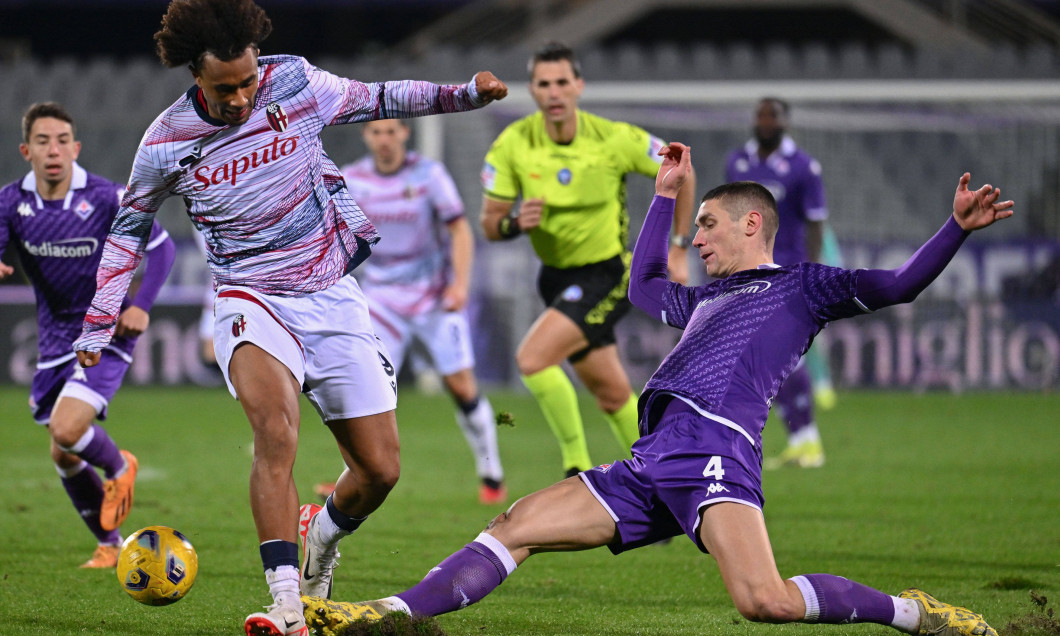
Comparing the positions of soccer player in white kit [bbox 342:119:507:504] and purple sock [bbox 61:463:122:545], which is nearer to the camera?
purple sock [bbox 61:463:122:545]

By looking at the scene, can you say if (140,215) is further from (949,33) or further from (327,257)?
(949,33)

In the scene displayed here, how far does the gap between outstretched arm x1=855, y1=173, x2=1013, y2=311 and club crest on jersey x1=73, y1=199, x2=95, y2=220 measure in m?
3.67

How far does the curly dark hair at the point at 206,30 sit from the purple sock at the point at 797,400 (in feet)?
18.1

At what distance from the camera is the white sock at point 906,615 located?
368 cm

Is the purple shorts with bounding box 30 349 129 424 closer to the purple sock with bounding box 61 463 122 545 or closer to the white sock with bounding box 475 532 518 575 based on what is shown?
the purple sock with bounding box 61 463 122 545

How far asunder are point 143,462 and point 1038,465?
6.30 m

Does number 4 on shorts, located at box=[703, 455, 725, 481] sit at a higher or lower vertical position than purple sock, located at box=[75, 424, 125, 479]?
higher

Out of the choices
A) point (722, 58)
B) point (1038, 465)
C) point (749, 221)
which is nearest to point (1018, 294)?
point (1038, 465)

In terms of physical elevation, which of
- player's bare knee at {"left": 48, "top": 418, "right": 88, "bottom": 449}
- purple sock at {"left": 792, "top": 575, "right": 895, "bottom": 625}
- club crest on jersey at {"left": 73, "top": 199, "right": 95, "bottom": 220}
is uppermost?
club crest on jersey at {"left": 73, "top": 199, "right": 95, "bottom": 220}

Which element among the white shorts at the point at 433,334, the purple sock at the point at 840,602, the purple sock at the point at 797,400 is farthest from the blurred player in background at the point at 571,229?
the purple sock at the point at 840,602

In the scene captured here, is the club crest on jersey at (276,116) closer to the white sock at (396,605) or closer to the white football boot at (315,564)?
the white football boot at (315,564)

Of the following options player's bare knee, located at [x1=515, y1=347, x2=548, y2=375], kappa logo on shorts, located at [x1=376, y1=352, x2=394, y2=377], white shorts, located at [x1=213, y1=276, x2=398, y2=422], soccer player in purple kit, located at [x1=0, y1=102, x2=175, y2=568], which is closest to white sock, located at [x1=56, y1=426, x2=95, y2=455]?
soccer player in purple kit, located at [x1=0, y1=102, x2=175, y2=568]

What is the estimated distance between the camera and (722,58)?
18875mm

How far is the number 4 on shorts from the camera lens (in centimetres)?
364
